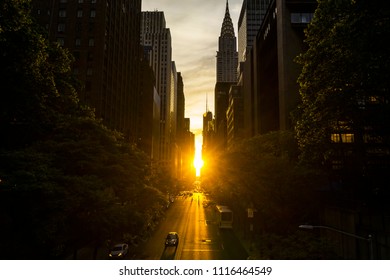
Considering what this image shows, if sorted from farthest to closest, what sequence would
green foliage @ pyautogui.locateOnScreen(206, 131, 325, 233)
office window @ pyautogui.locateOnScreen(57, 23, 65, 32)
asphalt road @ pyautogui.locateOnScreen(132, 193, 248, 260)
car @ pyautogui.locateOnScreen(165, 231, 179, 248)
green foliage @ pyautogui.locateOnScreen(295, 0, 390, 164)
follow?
1. office window @ pyautogui.locateOnScreen(57, 23, 65, 32)
2. car @ pyautogui.locateOnScreen(165, 231, 179, 248)
3. asphalt road @ pyautogui.locateOnScreen(132, 193, 248, 260)
4. green foliage @ pyautogui.locateOnScreen(206, 131, 325, 233)
5. green foliage @ pyautogui.locateOnScreen(295, 0, 390, 164)

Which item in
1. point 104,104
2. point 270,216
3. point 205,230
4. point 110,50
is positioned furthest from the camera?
point 110,50

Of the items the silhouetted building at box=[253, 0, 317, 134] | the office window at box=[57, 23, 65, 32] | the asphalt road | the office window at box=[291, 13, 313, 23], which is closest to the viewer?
the asphalt road

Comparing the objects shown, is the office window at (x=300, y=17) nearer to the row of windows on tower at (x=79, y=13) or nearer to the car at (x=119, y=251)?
the row of windows on tower at (x=79, y=13)

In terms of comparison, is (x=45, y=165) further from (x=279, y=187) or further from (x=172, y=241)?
(x=172, y=241)

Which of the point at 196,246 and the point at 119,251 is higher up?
the point at 119,251

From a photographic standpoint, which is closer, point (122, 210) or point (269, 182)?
point (122, 210)

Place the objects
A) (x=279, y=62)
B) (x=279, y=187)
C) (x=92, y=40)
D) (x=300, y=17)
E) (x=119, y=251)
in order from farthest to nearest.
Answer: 1. (x=92, y=40)
2. (x=279, y=62)
3. (x=300, y=17)
4. (x=119, y=251)
5. (x=279, y=187)

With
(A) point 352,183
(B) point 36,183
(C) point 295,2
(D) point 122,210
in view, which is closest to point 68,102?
(D) point 122,210

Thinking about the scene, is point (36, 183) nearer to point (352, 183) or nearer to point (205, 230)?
point (352, 183)

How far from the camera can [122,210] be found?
2233cm

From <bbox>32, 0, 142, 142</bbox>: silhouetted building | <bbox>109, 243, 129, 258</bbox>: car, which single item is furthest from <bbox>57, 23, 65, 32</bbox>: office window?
<bbox>109, 243, 129, 258</bbox>: car

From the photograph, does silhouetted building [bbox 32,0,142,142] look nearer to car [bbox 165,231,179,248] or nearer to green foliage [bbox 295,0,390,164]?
car [bbox 165,231,179,248]

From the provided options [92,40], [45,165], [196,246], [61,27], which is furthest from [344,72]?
[61,27]
